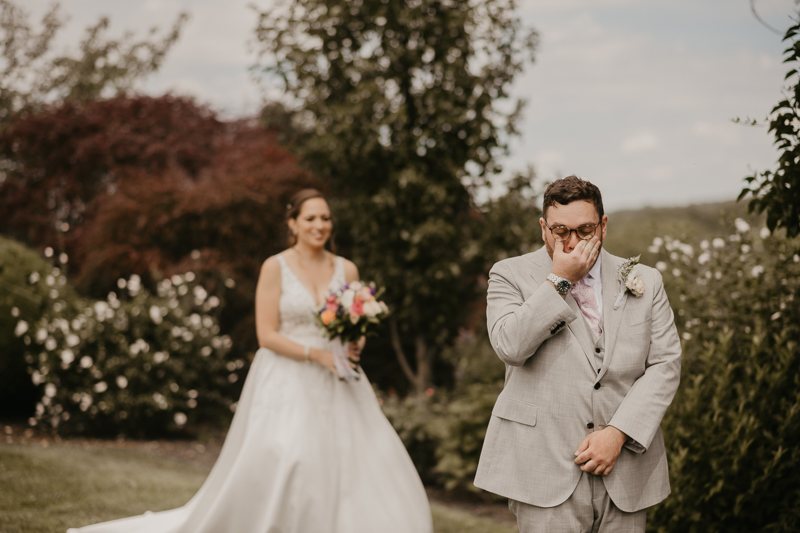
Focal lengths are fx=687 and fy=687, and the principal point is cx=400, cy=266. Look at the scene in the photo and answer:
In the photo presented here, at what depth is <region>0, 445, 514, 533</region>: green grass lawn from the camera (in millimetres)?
5516

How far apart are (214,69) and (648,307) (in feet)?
50.3

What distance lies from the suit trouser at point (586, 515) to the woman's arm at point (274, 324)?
2.53 m

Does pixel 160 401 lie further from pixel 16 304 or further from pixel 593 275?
pixel 593 275

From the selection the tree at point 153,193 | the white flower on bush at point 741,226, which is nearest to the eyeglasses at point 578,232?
the white flower on bush at point 741,226

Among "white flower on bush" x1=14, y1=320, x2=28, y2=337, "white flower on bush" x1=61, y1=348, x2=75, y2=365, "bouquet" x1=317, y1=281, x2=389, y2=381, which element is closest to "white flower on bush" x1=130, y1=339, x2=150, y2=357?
"white flower on bush" x1=61, y1=348, x2=75, y2=365

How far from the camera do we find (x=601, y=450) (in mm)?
2541

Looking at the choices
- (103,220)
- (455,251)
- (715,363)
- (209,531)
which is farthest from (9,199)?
(715,363)

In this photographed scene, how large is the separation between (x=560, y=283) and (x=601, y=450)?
2.08 ft

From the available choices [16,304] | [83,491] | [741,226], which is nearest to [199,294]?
[16,304]

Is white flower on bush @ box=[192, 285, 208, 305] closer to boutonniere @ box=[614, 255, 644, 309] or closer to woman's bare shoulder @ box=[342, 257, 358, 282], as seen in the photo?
woman's bare shoulder @ box=[342, 257, 358, 282]

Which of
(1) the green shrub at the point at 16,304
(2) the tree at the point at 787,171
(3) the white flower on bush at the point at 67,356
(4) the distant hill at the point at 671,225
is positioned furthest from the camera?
(1) the green shrub at the point at 16,304

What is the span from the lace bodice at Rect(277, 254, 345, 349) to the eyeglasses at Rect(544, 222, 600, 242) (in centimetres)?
280

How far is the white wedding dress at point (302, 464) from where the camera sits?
441 cm

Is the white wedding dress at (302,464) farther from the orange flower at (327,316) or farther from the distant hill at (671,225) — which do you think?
the distant hill at (671,225)
